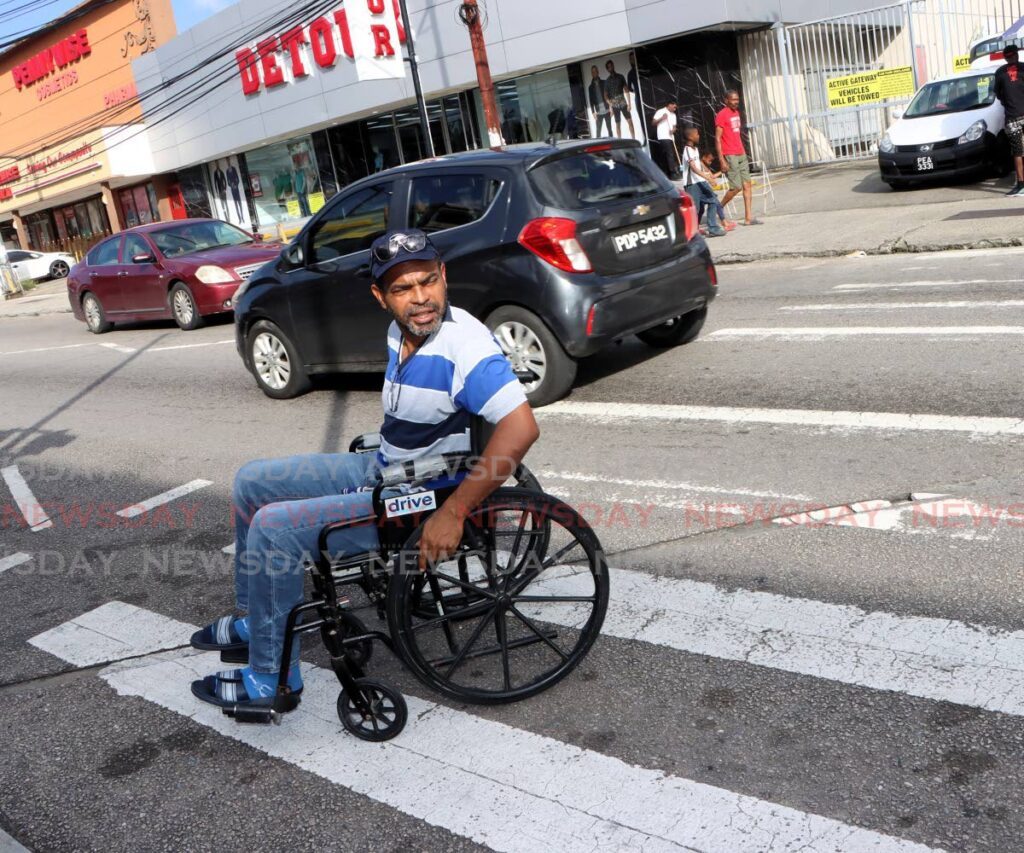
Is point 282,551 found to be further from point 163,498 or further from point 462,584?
point 163,498

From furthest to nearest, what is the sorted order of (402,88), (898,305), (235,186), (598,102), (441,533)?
(235,186), (402,88), (598,102), (898,305), (441,533)

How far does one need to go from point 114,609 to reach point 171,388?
597cm

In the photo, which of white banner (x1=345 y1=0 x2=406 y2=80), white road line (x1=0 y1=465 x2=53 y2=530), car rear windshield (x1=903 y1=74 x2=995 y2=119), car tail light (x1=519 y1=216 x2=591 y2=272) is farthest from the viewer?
white banner (x1=345 y1=0 x2=406 y2=80)

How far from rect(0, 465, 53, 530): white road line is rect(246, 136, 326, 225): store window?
24.3 meters

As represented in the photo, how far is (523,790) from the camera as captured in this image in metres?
3.11

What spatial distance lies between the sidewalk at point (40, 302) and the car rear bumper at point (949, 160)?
57.0 ft

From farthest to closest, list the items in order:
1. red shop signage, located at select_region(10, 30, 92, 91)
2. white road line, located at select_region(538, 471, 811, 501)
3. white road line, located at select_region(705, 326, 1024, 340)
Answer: red shop signage, located at select_region(10, 30, 92, 91)
white road line, located at select_region(705, 326, 1024, 340)
white road line, located at select_region(538, 471, 811, 501)

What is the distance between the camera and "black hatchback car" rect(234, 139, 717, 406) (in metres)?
7.09

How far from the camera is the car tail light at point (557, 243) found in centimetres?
702

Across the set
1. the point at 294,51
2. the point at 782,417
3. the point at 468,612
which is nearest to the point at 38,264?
the point at 294,51

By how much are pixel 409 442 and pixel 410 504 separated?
0.32 metres

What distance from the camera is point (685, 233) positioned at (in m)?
7.82

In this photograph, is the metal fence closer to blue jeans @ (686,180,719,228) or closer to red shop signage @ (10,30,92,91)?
blue jeans @ (686,180,719,228)

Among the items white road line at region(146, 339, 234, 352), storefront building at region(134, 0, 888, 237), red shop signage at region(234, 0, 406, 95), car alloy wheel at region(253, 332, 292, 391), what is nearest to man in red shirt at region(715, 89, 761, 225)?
storefront building at region(134, 0, 888, 237)
